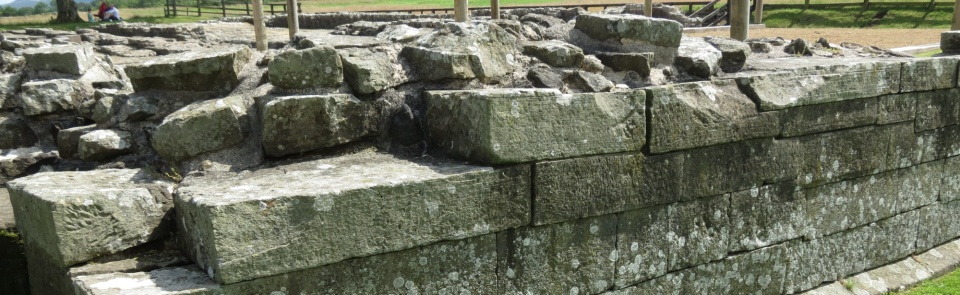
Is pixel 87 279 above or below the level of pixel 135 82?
below

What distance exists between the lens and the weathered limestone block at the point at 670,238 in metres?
4.39

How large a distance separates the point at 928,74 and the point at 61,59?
6.68 meters

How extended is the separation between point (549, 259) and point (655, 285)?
35.2 inches

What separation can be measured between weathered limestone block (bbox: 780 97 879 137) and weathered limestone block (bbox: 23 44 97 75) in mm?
4962

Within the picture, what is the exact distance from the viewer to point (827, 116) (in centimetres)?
518

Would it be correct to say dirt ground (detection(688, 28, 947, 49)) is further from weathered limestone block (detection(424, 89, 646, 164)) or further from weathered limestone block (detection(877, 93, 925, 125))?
weathered limestone block (detection(424, 89, 646, 164))

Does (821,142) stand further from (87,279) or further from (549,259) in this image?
(87,279)

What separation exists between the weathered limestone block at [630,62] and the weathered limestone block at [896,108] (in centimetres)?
195

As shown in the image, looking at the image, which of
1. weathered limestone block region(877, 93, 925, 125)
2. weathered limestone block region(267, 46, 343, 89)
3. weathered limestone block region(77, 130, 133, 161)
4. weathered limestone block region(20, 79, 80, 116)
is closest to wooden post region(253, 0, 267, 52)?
weathered limestone block region(20, 79, 80, 116)

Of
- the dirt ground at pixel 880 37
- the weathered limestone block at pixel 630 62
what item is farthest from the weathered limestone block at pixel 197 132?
the dirt ground at pixel 880 37

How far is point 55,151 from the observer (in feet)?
15.6

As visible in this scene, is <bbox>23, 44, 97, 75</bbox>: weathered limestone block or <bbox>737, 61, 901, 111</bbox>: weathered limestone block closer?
<bbox>737, 61, 901, 111</bbox>: weathered limestone block

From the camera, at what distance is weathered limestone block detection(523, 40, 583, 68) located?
4914mm

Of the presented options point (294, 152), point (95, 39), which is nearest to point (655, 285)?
point (294, 152)
